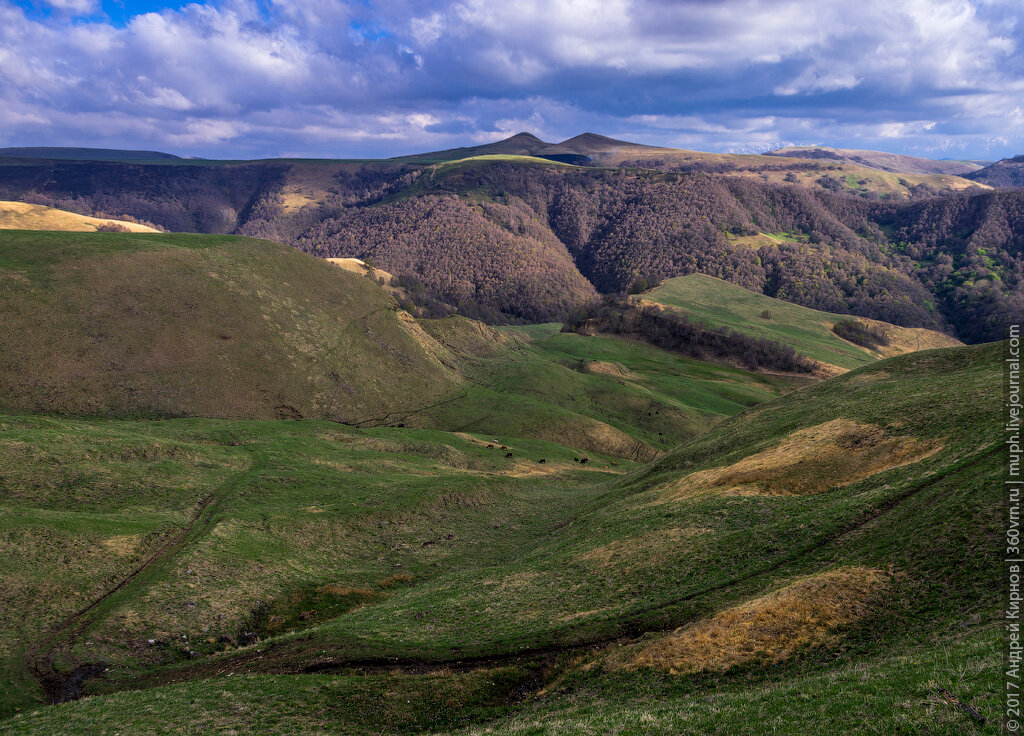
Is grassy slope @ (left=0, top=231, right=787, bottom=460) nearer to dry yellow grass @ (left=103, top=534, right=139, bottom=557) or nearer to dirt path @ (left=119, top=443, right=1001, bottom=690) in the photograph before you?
dry yellow grass @ (left=103, top=534, right=139, bottom=557)

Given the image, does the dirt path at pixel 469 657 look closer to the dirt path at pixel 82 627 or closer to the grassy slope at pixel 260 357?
the dirt path at pixel 82 627

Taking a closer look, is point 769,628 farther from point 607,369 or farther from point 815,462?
point 607,369

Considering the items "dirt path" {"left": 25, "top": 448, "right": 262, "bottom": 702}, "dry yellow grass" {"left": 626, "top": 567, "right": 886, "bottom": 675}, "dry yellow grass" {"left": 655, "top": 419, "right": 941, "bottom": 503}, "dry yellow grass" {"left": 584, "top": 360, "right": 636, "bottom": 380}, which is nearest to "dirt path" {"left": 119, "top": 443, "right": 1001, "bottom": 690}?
"dry yellow grass" {"left": 626, "top": 567, "right": 886, "bottom": 675}

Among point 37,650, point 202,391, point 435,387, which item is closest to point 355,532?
point 37,650

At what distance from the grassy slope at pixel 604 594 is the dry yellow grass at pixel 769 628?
50 cm

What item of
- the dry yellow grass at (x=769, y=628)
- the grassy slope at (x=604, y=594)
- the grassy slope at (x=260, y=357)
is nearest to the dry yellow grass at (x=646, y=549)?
the grassy slope at (x=604, y=594)

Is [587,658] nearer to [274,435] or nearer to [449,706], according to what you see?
[449,706]

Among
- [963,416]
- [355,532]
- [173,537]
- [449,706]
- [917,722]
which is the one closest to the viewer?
[917,722]

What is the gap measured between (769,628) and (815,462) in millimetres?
22069

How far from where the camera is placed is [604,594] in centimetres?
3067

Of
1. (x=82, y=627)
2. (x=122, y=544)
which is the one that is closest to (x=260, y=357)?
(x=122, y=544)

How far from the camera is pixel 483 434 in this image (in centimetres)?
10819

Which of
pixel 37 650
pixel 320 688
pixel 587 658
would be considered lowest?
pixel 37 650

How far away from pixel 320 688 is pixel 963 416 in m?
40.8
